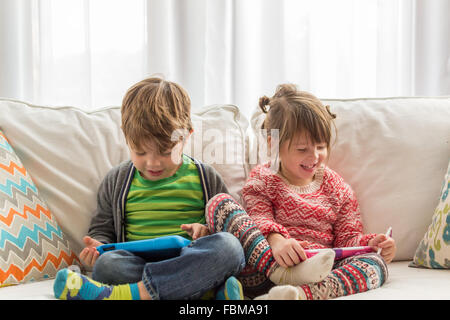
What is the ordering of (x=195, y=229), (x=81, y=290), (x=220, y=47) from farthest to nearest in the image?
1. (x=220, y=47)
2. (x=195, y=229)
3. (x=81, y=290)

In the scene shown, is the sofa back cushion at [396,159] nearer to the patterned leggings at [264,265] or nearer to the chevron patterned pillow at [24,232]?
the patterned leggings at [264,265]

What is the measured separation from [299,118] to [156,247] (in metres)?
0.48

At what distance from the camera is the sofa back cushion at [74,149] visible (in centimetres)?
132

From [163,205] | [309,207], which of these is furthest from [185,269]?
[309,207]

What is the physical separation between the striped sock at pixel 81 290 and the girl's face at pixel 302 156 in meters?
0.53

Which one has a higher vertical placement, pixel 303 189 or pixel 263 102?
pixel 263 102

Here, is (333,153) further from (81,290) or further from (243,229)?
(81,290)

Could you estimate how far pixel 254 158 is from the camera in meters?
1.45

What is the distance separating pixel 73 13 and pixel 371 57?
3.51 feet

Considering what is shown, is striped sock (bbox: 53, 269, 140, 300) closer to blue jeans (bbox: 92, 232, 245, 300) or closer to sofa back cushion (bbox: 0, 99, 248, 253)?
blue jeans (bbox: 92, 232, 245, 300)

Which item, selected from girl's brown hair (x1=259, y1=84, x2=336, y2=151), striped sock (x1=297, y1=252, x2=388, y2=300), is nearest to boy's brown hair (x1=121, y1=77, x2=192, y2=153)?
girl's brown hair (x1=259, y1=84, x2=336, y2=151)

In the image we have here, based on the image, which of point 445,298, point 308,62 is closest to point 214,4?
point 308,62

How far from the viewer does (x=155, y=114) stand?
3.94 feet

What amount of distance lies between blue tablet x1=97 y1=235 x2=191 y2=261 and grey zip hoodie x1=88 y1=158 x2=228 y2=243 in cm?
17
